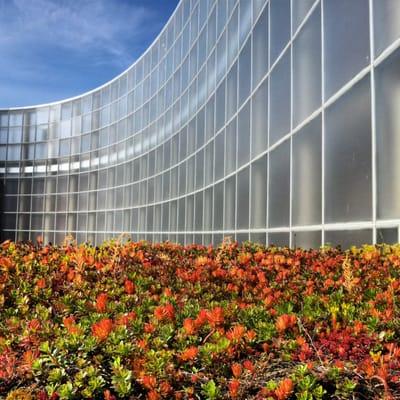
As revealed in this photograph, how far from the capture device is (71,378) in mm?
2279

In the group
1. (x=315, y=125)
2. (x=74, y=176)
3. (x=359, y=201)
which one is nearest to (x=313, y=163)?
(x=315, y=125)

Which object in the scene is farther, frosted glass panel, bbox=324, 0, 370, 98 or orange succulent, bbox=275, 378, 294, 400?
frosted glass panel, bbox=324, 0, 370, 98

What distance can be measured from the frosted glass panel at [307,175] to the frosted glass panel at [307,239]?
6.7 inches

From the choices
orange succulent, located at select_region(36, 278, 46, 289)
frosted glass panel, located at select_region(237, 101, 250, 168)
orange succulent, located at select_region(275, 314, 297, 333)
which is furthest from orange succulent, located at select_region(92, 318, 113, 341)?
frosted glass panel, located at select_region(237, 101, 250, 168)

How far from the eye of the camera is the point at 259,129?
11648 mm

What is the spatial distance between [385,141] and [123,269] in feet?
11.7

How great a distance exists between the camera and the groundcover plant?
217cm

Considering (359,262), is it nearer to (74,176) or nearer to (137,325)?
(137,325)

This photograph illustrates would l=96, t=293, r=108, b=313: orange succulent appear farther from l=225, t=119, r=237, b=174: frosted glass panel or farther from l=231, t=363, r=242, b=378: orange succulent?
l=225, t=119, r=237, b=174: frosted glass panel

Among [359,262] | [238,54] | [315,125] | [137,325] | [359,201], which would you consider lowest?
[137,325]

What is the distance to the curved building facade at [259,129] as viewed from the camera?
662 cm

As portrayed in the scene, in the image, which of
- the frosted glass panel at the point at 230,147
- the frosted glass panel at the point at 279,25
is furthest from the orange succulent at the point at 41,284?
the frosted glass panel at the point at 230,147

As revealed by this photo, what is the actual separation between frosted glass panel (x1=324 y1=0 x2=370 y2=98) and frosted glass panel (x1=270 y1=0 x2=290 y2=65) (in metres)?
1.90

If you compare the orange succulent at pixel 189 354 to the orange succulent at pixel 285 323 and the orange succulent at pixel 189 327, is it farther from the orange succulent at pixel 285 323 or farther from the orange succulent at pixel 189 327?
the orange succulent at pixel 285 323
